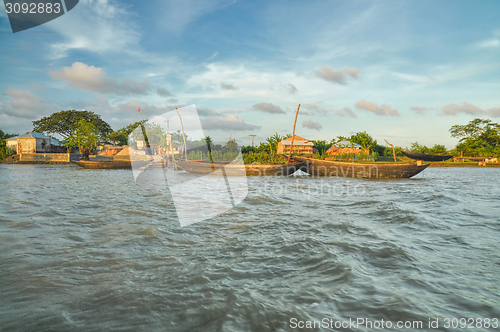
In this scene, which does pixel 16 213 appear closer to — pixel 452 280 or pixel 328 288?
pixel 328 288

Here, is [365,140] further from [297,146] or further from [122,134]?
[122,134]

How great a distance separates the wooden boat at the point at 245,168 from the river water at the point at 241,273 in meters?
12.3

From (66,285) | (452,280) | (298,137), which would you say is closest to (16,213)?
(66,285)

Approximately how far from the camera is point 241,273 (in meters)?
2.96

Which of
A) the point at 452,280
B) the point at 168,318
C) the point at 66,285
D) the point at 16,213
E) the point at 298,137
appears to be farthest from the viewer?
the point at 298,137

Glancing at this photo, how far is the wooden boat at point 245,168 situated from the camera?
18.0 m

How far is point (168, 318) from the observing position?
2.10 m

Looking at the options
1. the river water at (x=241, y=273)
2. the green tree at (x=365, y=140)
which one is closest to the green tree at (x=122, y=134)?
the green tree at (x=365, y=140)

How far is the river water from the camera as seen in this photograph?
7.07ft

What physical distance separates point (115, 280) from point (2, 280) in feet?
3.80

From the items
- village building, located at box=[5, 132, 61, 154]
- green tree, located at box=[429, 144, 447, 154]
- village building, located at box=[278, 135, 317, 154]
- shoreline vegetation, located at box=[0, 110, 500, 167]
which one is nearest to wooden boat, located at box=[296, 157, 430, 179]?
shoreline vegetation, located at box=[0, 110, 500, 167]

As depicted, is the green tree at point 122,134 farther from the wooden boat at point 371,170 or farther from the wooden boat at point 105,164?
the wooden boat at point 371,170

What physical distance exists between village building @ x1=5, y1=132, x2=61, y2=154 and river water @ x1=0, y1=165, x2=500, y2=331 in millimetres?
43331

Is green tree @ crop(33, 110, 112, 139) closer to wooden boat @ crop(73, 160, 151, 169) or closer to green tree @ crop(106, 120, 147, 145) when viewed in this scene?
green tree @ crop(106, 120, 147, 145)
